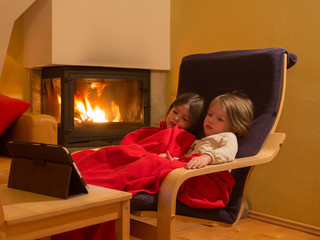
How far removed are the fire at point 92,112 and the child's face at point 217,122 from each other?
1.39m

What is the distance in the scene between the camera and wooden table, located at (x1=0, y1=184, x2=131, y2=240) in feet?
3.50

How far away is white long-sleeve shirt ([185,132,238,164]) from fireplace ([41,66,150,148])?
1283 mm

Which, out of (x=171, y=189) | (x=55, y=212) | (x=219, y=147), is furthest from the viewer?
(x=219, y=147)

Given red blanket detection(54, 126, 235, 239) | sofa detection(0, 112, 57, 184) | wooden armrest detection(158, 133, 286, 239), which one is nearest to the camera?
wooden armrest detection(158, 133, 286, 239)

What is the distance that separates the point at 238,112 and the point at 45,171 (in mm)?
905

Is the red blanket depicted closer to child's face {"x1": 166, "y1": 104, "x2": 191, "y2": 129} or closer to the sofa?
child's face {"x1": 166, "y1": 104, "x2": 191, "y2": 129}

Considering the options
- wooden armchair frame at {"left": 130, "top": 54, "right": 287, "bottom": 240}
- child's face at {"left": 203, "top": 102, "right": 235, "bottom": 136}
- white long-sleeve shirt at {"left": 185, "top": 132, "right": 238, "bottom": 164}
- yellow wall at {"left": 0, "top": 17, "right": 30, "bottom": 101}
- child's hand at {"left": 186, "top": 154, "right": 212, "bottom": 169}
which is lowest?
wooden armchair frame at {"left": 130, "top": 54, "right": 287, "bottom": 240}

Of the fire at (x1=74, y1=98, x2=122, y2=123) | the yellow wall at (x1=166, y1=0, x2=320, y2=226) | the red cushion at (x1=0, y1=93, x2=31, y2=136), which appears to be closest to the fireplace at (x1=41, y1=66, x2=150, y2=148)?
the fire at (x1=74, y1=98, x2=122, y2=123)

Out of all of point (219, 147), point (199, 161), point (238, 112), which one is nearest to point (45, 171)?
point (199, 161)

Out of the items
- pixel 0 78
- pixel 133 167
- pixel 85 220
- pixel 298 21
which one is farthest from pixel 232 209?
pixel 0 78

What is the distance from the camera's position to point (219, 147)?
177 centimetres

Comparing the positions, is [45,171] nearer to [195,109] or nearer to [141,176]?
[141,176]

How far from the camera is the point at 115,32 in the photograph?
311 centimetres

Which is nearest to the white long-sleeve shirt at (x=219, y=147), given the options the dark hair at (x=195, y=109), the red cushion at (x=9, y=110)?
the dark hair at (x=195, y=109)
